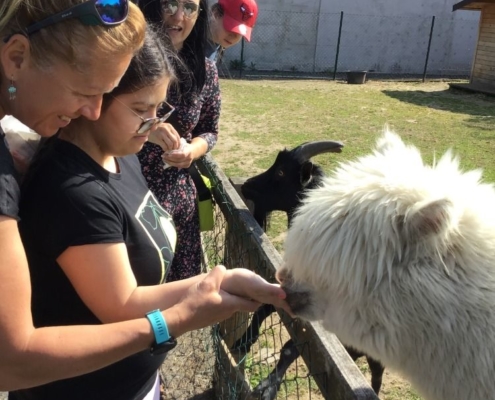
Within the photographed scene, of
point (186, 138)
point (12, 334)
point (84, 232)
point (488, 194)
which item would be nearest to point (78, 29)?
point (84, 232)

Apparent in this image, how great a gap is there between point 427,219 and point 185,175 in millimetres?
1462

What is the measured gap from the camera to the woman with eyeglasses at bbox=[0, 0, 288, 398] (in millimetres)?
994

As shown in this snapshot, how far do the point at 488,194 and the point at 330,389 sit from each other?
776mm

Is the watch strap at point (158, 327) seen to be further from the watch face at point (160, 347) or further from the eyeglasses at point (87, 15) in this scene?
the eyeglasses at point (87, 15)

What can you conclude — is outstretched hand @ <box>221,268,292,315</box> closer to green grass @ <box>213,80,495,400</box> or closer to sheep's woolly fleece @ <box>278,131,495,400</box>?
sheep's woolly fleece @ <box>278,131,495,400</box>

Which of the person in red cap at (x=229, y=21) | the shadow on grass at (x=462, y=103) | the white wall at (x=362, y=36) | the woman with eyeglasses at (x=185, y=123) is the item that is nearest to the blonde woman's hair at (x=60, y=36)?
the woman with eyeglasses at (x=185, y=123)

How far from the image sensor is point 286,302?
1710 millimetres

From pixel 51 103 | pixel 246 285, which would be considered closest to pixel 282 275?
pixel 246 285

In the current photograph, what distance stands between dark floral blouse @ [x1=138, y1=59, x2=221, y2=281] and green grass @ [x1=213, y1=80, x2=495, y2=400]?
8.23ft

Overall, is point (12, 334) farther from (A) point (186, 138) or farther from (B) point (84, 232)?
(A) point (186, 138)

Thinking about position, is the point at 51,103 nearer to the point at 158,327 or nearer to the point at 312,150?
the point at 158,327

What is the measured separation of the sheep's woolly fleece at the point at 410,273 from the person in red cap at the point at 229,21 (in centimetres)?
258

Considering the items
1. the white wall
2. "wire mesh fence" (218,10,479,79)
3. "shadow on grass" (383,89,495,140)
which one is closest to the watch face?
"shadow on grass" (383,89,495,140)

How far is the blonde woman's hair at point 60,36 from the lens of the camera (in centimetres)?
103
